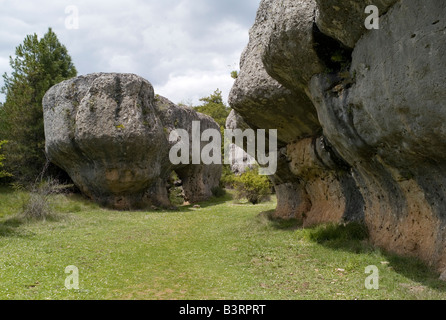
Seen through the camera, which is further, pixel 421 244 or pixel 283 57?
pixel 283 57

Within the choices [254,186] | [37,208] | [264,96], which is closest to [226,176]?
[254,186]

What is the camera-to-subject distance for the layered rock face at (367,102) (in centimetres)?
608

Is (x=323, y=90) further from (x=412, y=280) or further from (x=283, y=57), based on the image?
(x=412, y=280)

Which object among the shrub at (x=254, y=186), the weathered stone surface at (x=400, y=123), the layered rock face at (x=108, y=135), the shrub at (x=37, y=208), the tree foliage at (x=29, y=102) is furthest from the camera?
the shrub at (x=254, y=186)

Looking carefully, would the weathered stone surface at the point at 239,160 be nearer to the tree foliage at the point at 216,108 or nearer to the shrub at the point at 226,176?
the shrub at the point at 226,176

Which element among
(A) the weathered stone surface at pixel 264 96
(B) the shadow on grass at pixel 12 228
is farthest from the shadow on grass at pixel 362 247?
(B) the shadow on grass at pixel 12 228

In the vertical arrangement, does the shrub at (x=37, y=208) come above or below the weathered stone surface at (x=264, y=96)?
below

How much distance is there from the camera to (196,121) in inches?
1146

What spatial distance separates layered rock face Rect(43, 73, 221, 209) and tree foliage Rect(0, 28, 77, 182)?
131 inches

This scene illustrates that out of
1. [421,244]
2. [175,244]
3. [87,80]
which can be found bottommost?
[175,244]

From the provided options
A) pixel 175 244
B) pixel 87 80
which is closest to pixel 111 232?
pixel 175 244

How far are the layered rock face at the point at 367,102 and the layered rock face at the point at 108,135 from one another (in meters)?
9.69

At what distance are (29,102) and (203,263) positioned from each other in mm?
21984
